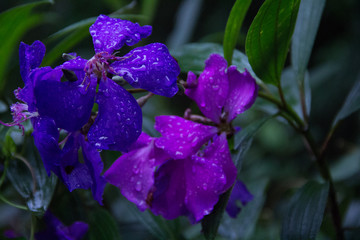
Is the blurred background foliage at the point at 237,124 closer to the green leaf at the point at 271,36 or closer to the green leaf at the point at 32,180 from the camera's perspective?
the green leaf at the point at 32,180

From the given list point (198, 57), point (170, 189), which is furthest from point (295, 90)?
point (170, 189)

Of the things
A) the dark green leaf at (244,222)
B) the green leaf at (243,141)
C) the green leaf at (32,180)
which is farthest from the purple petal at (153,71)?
the dark green leaf at (244,222)

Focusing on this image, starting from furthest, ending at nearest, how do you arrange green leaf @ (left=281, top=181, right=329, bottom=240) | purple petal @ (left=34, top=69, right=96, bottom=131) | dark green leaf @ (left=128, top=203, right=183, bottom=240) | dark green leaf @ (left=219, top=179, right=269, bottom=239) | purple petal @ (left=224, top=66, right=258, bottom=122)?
1. dark green leaf @ (left=219, top=179, right=269, bottom=239)
2. dark green leaf @ (left=128, top=203, right=183, bottom=240)
3. green leaf @ (left=281, top=181, right=329, bottom=240)
4. purple petal @ (left=224, top=66, right=258, bottom=122)
5. purple petal @ (left=34, top=69, right=96, bottom=131)

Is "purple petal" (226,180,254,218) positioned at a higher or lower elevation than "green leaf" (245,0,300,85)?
lower

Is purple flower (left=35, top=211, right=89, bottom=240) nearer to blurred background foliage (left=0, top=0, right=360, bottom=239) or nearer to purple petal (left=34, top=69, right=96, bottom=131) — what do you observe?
blurred background foliage (left=0, top=0, right=360, bottom=239)

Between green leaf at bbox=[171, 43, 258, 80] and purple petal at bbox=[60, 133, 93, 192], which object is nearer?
purple petal at bbox=[60, 133, 93, 192]

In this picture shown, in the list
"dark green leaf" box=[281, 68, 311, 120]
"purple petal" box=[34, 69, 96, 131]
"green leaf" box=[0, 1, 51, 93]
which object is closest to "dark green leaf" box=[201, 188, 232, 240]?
"purple petal" box=[34, 69, 96, 131]
